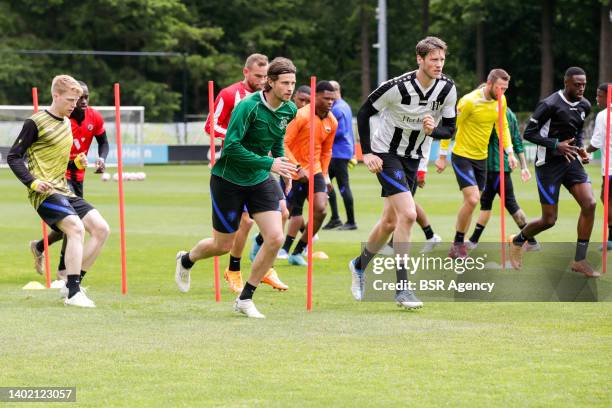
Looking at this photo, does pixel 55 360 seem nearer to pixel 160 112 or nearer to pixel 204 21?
pixel 160 112

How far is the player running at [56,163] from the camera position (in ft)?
32.2

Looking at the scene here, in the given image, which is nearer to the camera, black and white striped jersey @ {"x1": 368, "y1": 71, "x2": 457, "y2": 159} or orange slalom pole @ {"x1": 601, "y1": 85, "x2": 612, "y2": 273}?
black and white striped jersey @ {"x1": 368, "y1": 71, "x2": 457, "y2": 159}

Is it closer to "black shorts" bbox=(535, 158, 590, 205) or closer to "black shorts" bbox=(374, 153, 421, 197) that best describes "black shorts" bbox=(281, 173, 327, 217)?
"black shorts" bbox=(535, 158, 590, 205)

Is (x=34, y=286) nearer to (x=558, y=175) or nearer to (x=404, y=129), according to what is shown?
(x=404, y=129)

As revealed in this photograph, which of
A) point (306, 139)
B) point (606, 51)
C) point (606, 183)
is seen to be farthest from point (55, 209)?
point (606, 51)

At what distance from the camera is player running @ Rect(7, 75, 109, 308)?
9.83 m

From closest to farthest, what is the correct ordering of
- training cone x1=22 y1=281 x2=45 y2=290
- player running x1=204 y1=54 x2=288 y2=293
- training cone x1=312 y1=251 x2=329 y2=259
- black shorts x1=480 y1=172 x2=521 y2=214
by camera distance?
player running x1=204 y1=54 x2=288 y2=293 < training cone x1=22 y1=281 x2=45 y2=290 < training cone x1=312 y1=251 x2=329 y2=259 < black shorts x1=480 y1=172 x2=521 y2=214

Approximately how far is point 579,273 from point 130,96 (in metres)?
46.5

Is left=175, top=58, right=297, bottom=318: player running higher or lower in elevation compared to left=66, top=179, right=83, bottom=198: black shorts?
higher

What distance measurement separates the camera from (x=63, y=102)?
9844mm

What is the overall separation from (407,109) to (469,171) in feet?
12.7

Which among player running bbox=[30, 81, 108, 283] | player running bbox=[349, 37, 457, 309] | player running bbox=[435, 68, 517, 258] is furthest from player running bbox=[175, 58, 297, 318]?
player running bbox=[435, 68, 517, 258]

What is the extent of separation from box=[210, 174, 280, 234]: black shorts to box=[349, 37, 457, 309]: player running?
943 millimetres

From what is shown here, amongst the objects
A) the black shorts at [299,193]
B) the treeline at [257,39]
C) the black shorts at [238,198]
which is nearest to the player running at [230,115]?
the black shorts at [238,198]
